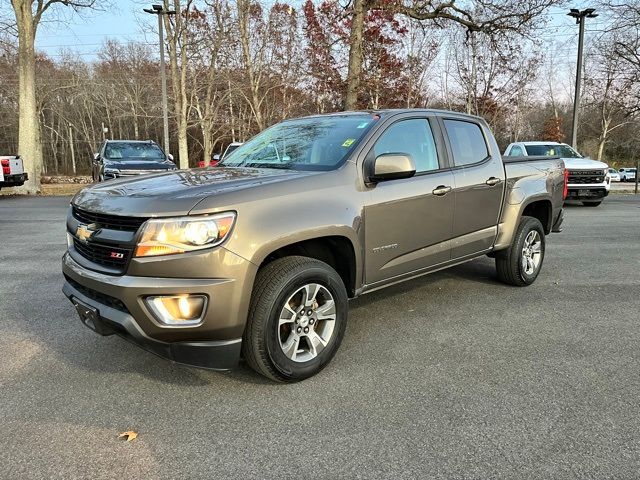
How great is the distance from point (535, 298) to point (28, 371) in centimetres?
459

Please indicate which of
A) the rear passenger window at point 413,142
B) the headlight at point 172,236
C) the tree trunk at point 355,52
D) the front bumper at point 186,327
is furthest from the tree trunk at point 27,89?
the headlight at point 172,236

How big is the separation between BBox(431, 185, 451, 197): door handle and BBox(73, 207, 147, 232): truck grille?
7.89 feet

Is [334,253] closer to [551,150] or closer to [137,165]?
[137,165]

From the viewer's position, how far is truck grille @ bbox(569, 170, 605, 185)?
13.8 meters

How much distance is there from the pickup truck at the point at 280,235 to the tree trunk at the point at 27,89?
17794 mm

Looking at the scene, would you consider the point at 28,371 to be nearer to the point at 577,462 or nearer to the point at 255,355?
the point at 255,355

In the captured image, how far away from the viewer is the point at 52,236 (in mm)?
9109

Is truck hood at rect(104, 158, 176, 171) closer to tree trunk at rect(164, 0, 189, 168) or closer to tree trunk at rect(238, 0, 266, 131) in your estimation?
tree trunk at rect(164, 0, 189, 168)

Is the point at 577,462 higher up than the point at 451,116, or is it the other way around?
the point at 451,116

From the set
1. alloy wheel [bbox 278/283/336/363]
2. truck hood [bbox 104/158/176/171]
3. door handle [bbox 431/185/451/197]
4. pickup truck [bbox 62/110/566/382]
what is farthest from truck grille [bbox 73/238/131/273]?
truck hood [bbox 104/158/176/171]

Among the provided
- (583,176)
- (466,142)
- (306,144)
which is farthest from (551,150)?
(306,144)

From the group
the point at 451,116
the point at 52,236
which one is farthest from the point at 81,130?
the point at 451,116

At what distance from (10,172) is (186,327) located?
1617cm

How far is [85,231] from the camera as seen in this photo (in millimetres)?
3174
